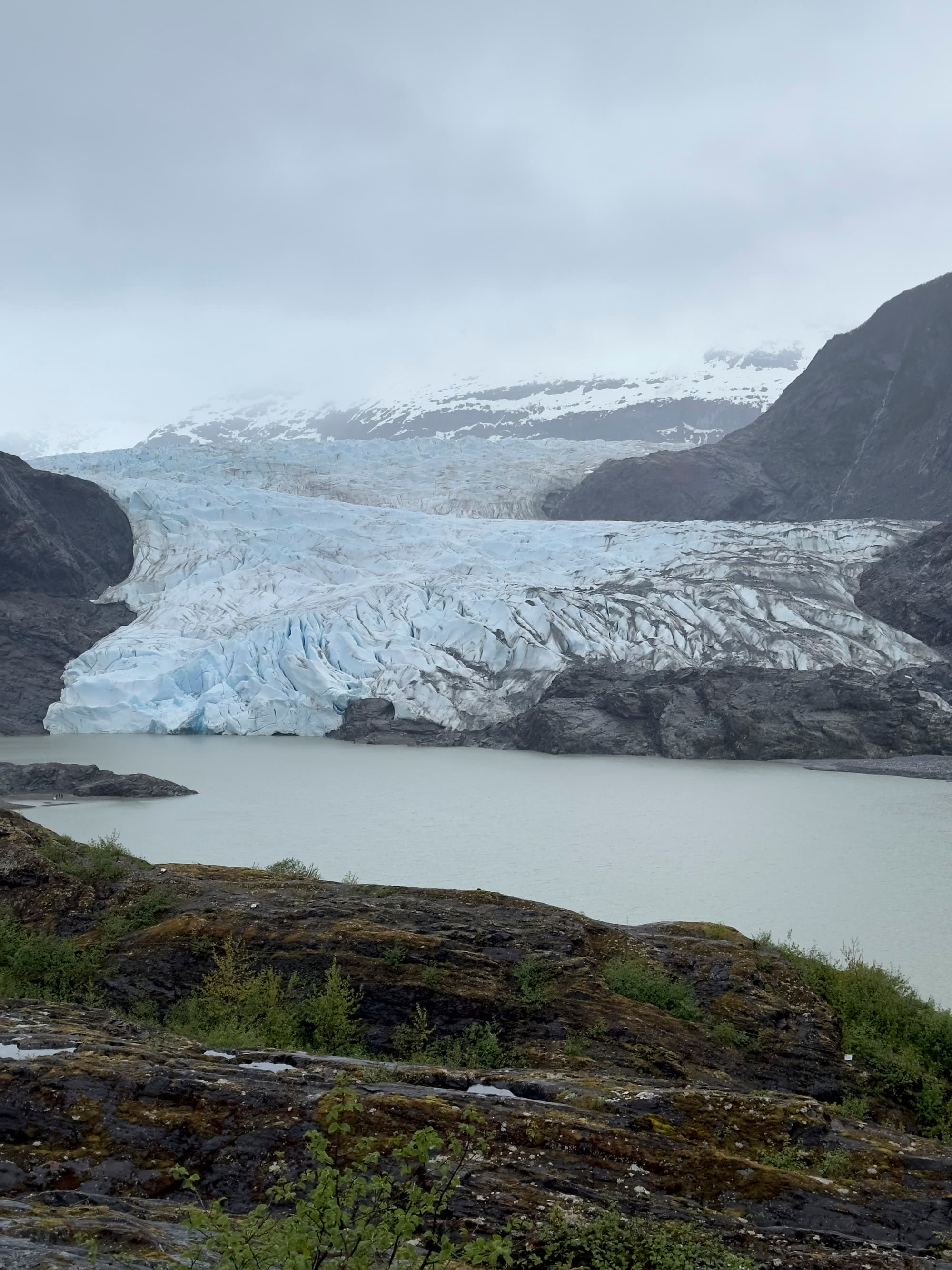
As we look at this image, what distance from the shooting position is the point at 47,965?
5.95m

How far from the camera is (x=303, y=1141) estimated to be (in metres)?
3.34

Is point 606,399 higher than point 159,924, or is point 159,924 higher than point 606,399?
point 606,399

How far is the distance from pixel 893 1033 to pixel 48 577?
3623cm

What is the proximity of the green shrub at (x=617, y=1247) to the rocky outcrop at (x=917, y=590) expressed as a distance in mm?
31244

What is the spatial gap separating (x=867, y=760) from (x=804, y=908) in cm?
1485

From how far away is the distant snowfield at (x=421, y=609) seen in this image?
2745 centimetres

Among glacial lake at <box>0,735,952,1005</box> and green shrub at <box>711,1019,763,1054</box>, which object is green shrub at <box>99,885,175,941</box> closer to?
green shrub at <box>711,1019,763,1054</box>

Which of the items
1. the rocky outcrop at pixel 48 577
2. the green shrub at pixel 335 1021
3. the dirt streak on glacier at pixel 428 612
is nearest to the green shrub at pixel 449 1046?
the green shrub at pixel 335 1021

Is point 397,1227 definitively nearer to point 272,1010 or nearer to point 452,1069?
point 452,1069

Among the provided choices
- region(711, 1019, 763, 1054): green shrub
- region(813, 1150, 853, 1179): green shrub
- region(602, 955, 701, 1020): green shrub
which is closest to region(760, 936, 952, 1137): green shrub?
region(711, 1019, 763, 1054): green shrub

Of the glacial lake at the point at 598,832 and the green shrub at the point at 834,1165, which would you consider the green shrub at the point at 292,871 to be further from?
the green shrub at the point at 834,1165

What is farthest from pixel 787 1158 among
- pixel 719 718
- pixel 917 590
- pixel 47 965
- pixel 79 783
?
pixel 917 590

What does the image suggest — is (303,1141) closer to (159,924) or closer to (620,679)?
(159,924)

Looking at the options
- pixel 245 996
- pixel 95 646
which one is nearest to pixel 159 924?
pixel 245 996
